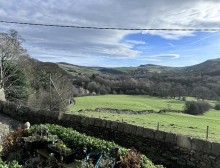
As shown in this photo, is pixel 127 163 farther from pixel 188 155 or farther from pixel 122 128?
pixel 122 128

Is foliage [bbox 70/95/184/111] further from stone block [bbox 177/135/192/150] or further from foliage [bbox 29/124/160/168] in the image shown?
stone block [bbox 177/135/192/150]

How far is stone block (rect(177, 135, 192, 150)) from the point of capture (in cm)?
791

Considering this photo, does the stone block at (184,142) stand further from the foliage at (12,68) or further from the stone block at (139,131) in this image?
the foliage at (12,68)

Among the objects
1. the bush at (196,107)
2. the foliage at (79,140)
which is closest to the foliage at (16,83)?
the foliage at (79,140)

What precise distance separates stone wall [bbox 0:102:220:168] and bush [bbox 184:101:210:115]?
196 feet

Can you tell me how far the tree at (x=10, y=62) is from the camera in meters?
29.3

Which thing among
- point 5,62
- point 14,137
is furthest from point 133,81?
point 14,137

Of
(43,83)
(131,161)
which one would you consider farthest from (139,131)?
(43,83)

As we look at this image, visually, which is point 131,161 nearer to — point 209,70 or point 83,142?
point 83,142

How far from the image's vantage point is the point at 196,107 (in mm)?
67312

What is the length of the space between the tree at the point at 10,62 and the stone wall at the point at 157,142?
64.8ft

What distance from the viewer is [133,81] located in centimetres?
8419

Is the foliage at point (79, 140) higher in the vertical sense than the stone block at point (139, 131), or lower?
lower

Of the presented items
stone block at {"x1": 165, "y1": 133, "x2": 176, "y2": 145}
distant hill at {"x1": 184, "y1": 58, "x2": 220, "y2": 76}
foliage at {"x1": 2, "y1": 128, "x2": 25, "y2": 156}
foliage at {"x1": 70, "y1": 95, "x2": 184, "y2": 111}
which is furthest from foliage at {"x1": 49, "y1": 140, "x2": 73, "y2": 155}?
distant hill at {"x1": 184, "y1": 58, "x2": 220, "y2": 76}
